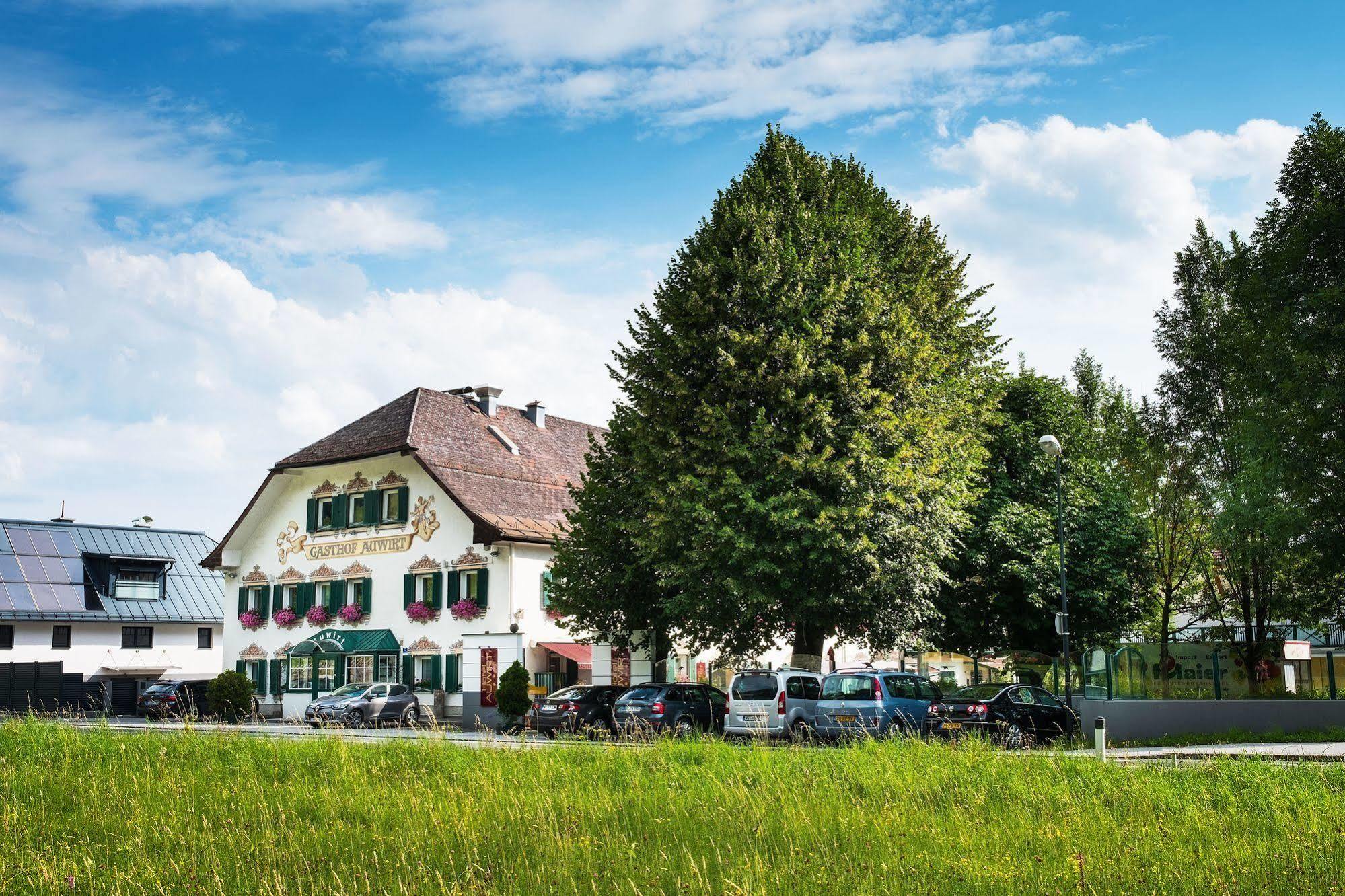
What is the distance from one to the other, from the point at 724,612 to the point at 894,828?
19.0 meters

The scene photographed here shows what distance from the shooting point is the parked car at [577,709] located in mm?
30422

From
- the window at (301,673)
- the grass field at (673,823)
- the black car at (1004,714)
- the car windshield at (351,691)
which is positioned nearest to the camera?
the grass field at (673,823)

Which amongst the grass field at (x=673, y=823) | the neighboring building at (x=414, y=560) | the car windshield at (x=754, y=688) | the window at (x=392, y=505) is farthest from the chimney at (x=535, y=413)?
the grass field at (x=673, y=823)

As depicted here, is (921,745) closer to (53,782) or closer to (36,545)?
(53,782)

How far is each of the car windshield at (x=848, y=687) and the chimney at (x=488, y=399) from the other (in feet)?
85.5

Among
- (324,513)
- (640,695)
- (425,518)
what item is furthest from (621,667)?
(324,513)

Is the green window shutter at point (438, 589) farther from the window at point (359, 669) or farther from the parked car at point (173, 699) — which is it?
the parked car at point (173, 699)

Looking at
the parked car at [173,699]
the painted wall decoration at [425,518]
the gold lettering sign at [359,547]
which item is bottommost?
the parked car at [173,699]

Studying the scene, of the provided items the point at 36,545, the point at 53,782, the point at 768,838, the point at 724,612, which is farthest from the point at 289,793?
the point at 36,545

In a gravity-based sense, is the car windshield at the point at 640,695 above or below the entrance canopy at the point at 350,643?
below

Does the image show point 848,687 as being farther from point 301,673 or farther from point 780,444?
point 301,673

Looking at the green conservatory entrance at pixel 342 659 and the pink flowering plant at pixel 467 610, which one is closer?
the pink flowering plant at pixel 467 610

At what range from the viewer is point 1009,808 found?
11.3m

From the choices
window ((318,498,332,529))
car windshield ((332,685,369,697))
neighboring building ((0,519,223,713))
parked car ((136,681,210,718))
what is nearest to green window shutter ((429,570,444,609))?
car windshield ((332,685,369,697))
